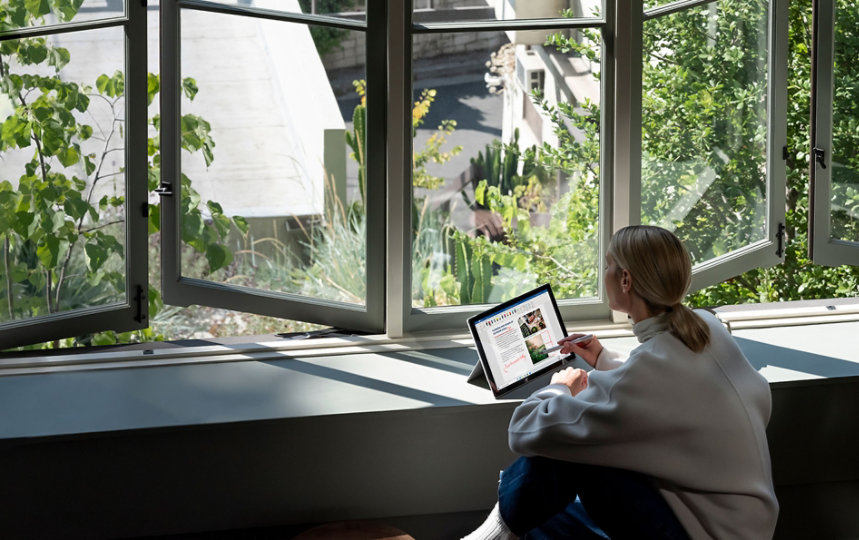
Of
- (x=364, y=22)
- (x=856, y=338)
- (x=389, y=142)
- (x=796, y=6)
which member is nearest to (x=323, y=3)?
(x=364, y=22)

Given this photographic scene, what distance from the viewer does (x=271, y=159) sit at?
123 inches

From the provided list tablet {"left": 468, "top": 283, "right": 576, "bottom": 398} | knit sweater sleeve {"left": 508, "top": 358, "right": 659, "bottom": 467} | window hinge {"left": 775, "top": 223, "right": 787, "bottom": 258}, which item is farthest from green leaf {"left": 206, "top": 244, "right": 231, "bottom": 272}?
window hinge {"left": 775, "top": 223, "right": 787, "bottom": 258}

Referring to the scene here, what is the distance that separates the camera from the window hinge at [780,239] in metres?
3.56

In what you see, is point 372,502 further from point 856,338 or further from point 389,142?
point 856,338

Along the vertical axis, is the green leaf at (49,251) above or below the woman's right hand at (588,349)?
above

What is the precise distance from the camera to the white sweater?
6.93 ft

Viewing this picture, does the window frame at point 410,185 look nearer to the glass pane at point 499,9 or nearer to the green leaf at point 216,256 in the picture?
the glass pane at point 499,9

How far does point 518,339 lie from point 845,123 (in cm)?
149

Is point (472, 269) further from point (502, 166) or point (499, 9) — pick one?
point (499, 9)

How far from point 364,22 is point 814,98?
4.93 ft

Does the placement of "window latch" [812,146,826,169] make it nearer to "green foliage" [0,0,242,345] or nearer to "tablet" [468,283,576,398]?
"tablet" [468,283,576,398]

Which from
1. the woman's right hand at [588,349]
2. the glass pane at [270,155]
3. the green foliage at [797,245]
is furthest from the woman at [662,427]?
the green foliage at [797,245]

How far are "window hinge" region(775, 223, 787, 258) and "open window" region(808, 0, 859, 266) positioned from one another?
0.34 ft

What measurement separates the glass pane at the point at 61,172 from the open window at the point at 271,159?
15 cm
